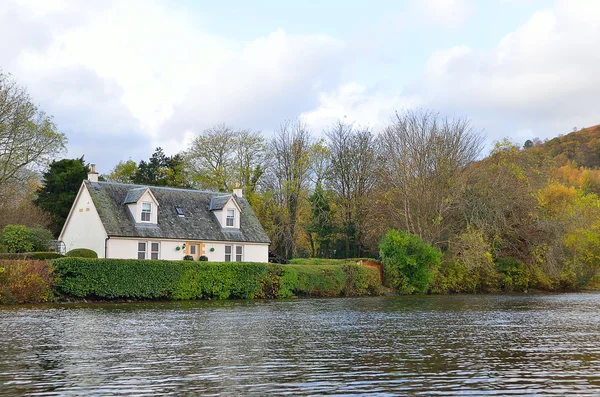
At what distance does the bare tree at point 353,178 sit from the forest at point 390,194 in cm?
11

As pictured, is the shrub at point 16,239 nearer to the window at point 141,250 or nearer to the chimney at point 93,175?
the chimney at point 93,175

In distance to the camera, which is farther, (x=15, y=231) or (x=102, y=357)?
(x=15, y=231)

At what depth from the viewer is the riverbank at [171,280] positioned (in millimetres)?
31641

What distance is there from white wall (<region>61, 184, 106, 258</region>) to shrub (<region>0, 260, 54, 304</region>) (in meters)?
9.30

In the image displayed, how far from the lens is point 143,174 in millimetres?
66062

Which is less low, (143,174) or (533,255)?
(143,174)

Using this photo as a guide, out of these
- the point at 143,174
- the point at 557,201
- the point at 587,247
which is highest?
the point at 143,174

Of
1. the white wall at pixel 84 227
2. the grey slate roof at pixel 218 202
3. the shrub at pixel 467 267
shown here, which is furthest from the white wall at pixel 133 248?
the shrub at pixel 467 267

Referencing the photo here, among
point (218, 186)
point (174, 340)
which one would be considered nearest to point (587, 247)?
point (218, 186)

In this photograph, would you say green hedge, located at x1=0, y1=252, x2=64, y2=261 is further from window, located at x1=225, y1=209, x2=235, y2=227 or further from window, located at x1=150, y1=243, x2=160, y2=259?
window, located at x1=225, y1=209, x2=235, y2=227

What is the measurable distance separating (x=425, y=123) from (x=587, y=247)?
1940 centimetres

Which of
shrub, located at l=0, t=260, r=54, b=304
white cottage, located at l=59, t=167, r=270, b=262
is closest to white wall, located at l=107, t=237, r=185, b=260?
white cottage, located at l=59, t=167, r=270, b=262

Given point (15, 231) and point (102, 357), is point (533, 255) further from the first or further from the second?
point (102, 357)

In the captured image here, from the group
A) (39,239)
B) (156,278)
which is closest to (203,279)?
(156,278)
